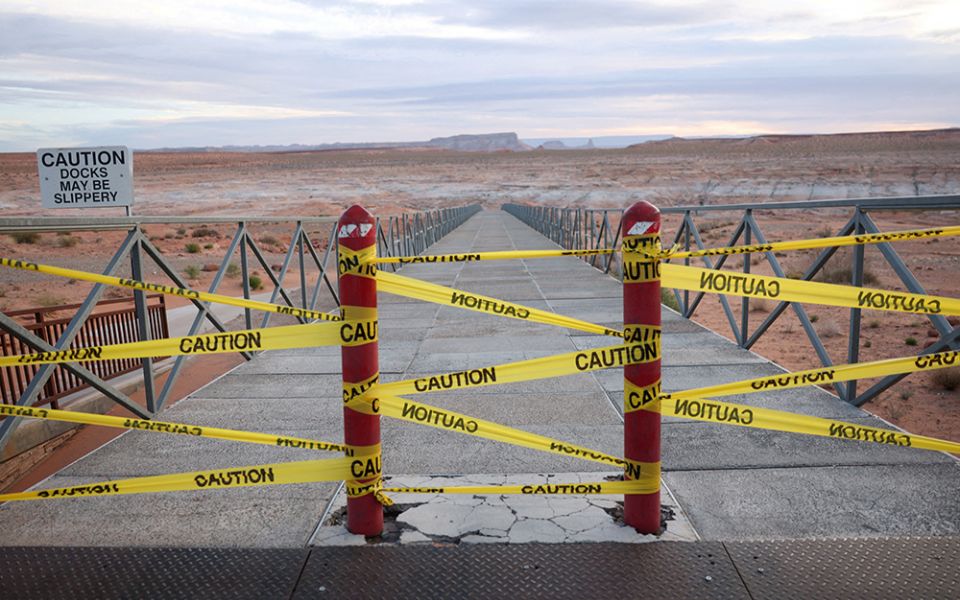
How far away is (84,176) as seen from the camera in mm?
6504

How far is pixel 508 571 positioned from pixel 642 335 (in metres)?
1.06

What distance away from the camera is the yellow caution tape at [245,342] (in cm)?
309

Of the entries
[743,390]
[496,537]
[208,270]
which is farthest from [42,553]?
[208,270]

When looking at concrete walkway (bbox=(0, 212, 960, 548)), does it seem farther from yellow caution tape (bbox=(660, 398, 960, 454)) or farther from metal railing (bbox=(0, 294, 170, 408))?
metal railing (bbox=(0, 294, 170, 408))

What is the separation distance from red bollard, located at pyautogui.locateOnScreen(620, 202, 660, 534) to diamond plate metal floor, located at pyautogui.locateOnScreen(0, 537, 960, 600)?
33 cm

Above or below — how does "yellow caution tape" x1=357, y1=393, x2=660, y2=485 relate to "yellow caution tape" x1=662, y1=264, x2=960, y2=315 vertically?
below

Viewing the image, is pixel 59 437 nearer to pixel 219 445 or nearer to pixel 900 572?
pixel 219 445

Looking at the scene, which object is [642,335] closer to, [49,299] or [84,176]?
[84,176]

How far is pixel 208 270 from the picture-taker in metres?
22.2

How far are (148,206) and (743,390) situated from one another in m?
66.3

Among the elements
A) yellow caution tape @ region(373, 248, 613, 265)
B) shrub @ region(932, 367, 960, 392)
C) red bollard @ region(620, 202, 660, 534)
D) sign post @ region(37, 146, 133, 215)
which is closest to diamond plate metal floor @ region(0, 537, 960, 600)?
red bollard @ region(620, 202, 660, 534)

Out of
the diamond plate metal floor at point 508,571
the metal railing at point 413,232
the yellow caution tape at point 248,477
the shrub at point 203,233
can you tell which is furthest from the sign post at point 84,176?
the shrub at point 203,233

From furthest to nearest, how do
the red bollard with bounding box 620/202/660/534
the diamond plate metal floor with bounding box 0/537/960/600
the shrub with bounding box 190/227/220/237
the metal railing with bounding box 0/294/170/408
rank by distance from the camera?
Answer: the shrub with bounding box 190/227/220/237 → the metal railing with bounding box 0/294/170/408 → the red bollard with bounding box 620/202/660/534 → the diamond plate metal floor with bounding box 0/537/960/600

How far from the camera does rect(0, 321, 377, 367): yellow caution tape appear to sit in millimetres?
3086
